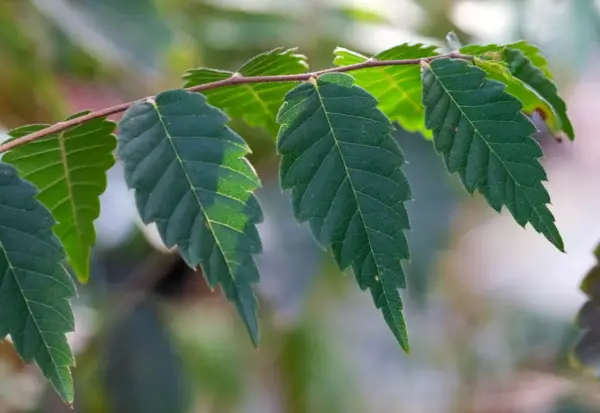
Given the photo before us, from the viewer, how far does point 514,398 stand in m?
1.54

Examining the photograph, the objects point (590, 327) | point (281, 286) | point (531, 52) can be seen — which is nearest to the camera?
point (531, 52)

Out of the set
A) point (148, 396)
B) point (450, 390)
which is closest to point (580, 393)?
point (450, 390)

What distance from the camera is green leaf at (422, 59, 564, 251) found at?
0.38m

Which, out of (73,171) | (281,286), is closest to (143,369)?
(281,286)

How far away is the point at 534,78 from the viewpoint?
17.9 inches

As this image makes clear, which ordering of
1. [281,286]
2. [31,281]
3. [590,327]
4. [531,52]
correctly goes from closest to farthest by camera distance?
[31,281]
[531,52]
[590,327]
[281,286]

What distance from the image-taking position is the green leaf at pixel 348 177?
0.37 m

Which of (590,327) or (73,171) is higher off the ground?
(73,171)

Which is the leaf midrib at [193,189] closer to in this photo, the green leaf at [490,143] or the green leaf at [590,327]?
the green leaf at [490,143]

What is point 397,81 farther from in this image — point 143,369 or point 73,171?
point 143,369

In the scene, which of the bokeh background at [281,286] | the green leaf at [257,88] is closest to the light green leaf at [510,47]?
the green leaf at [257,88]

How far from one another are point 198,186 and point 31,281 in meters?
0.10

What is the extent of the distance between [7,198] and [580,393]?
0.92 meters

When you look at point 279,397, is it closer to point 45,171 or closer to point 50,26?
point 50,26
